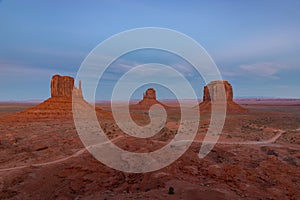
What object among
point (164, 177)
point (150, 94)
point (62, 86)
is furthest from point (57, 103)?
point (150, 94)

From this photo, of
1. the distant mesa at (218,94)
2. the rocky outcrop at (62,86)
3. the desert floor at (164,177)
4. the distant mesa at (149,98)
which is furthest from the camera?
the distant mesa at (149,98)

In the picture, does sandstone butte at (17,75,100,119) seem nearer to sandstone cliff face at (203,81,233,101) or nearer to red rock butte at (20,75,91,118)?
red rock butte at (20,75,91,118)

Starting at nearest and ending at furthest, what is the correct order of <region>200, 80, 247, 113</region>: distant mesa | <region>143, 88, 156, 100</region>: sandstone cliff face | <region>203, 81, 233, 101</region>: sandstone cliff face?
<region>200, 80, 247, 113</region>: distant mesa
<region>203, 81, 233, 101</region>: sandstone cliff face
<region>143, 88, 156, 100</region>: sandstone cliff face

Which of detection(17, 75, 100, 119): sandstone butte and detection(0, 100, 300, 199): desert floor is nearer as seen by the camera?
detection(0, 100, 300, 199): desert floor

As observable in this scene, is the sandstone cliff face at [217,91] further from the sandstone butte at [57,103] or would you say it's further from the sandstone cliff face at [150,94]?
the sandstone butte at [57,103]

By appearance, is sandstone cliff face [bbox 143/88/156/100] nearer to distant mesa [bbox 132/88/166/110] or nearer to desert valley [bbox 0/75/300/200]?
distant mesa [bbox 132/88/166/110]

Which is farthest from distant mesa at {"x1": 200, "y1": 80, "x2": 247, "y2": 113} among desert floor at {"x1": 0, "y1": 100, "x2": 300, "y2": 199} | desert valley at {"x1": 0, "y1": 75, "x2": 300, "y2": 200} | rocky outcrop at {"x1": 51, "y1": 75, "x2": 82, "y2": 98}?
desert floor at {"x1": 0, "y1": 100, "x2": 300, "y2": 199}

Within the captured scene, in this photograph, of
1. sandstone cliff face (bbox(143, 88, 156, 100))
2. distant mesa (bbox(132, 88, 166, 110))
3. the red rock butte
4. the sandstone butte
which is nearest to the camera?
the sandstone butte

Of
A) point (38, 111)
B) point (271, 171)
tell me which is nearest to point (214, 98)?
point (38, 111)

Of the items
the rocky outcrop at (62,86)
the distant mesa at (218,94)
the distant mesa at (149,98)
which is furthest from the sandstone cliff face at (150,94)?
the rocky outcrop at (62,86)

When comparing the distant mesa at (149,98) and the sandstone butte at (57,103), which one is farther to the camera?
the distant mesa at (149,98)

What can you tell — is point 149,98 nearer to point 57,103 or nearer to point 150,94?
point 150,94

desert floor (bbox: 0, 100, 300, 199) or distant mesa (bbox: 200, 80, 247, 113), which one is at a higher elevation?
distant mesa (bbox: 200, 80, 247, 113)

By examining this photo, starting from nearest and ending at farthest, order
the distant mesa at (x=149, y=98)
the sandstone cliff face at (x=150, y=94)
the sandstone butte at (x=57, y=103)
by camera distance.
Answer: the sandstone butte at (x=57, y=103)
the distant mesa at (x=149, y=98)
the sandstone cliff face at (x=150, y=94)
